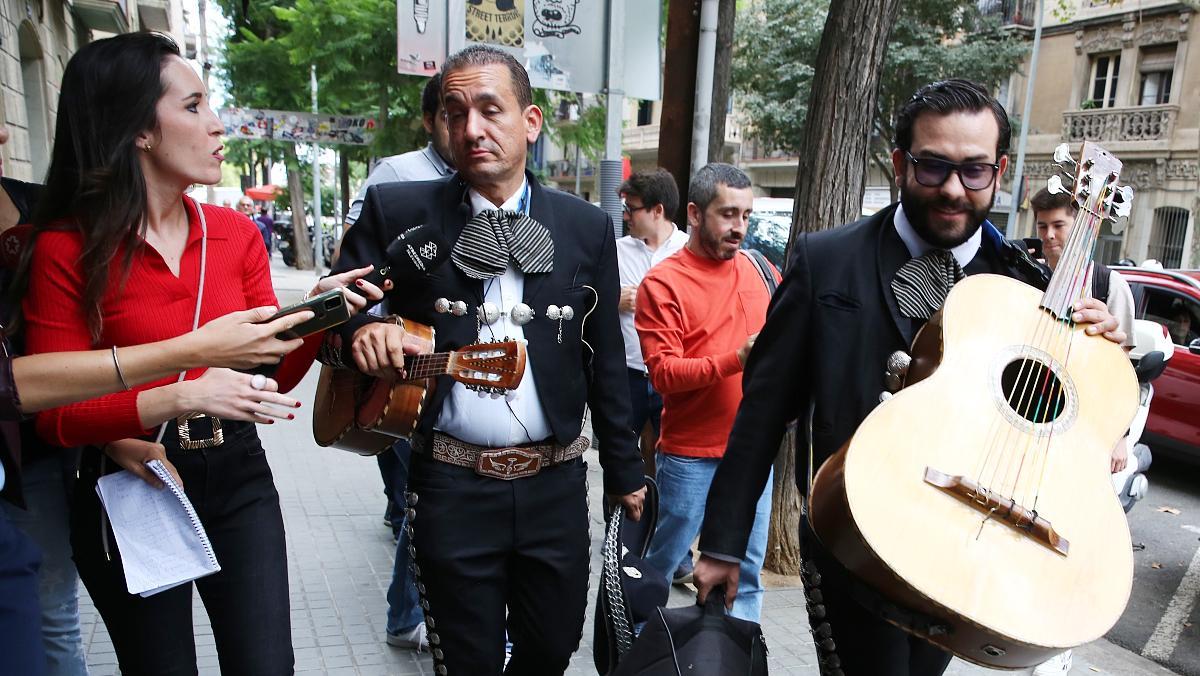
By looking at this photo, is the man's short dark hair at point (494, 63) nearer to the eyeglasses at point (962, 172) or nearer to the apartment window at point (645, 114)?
the eyeglasses at point (962, 172)

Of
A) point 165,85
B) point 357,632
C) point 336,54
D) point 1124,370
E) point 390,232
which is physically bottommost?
point 357,632

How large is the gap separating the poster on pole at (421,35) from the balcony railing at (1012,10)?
22.9 metres

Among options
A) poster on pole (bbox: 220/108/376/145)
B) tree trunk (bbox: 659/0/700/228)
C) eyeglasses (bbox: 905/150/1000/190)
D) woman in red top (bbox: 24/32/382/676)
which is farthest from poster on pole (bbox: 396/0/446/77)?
poster on pole (bbox: 220/108/376/145)

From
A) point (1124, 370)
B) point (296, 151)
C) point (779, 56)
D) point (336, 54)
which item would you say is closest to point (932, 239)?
point (1124, 370)

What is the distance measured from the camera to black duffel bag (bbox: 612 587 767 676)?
2018 millimetres

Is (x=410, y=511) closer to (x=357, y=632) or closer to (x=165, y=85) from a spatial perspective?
(x=165, y=85)

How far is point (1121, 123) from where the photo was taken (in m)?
23.3

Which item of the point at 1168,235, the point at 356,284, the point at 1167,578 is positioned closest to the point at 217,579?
the point at 356,284

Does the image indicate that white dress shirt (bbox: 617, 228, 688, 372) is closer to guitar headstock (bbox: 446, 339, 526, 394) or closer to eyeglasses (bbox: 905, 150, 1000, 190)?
guitar headstock (bbox: 446, 339, 526, 394)

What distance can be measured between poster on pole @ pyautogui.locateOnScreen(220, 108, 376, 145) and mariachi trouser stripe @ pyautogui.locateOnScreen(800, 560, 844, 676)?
689 inches

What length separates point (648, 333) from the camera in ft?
11.6

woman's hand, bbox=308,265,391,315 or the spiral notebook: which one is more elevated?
woman's hand, bbox=308,265,391,315

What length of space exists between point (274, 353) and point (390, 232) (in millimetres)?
668

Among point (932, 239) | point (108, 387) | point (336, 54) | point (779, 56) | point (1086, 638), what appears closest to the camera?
point (1086, 638)
